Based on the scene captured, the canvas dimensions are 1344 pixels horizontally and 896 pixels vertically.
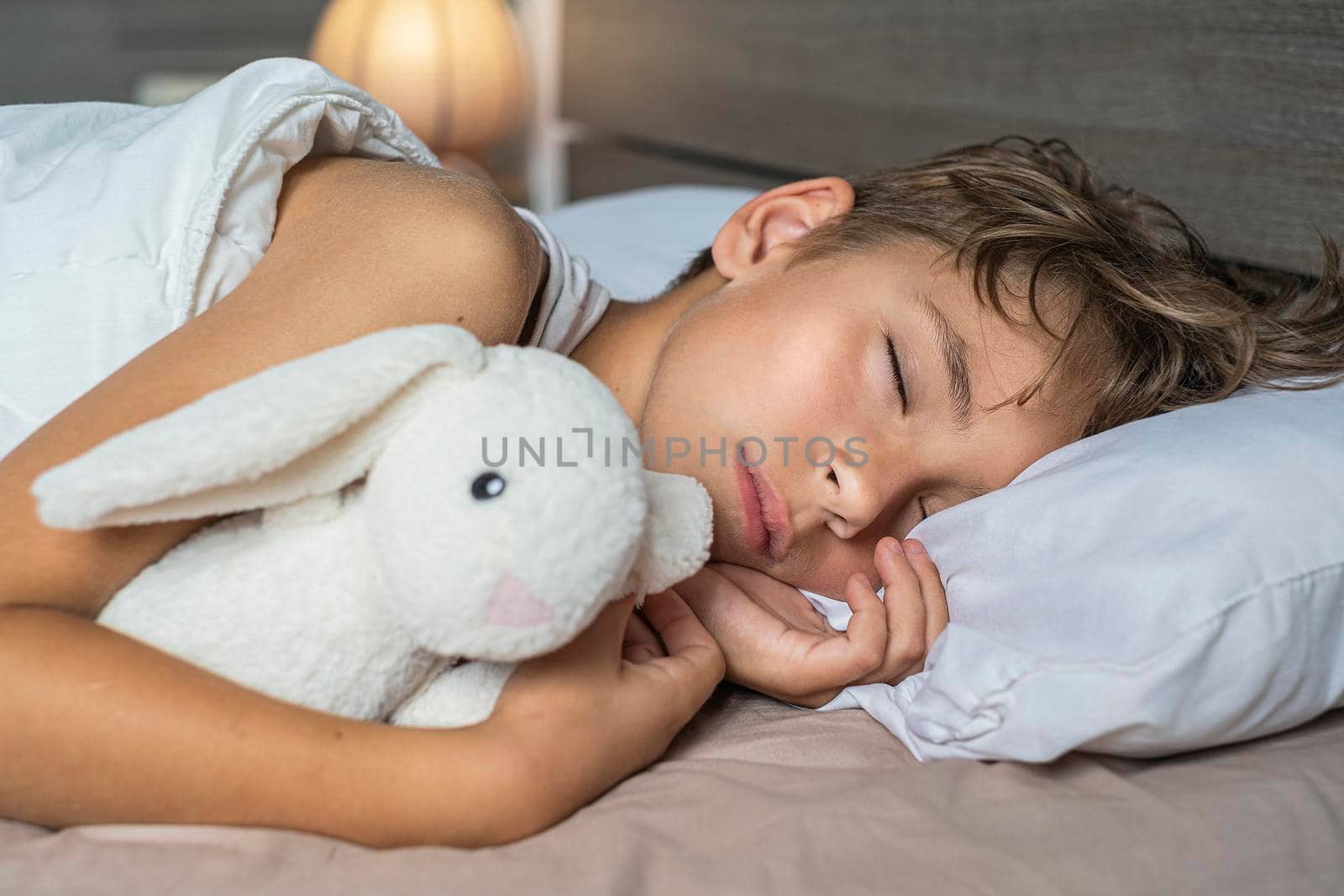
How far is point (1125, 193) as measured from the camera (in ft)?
3.92

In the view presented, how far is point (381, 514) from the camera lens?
0.61m

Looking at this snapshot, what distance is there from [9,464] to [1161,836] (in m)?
0.73

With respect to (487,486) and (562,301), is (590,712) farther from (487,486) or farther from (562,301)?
(562,301)

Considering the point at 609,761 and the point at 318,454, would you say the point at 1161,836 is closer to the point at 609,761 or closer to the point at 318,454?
the point at 609,761

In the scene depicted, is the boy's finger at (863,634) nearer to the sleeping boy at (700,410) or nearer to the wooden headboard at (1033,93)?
the sleeping boy at (700,410)

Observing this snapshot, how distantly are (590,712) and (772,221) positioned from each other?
2.06 ft

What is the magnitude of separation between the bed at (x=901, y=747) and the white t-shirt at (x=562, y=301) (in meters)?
0.30

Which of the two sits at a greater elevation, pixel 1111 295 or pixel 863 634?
pixel 1111 295

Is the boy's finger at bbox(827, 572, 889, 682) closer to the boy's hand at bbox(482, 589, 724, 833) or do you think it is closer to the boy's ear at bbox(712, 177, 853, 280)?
the boy's hand at bbox(482, 589, 724, 833)

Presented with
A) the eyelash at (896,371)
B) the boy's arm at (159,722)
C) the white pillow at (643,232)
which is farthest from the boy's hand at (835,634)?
the white pillow at (643,232)

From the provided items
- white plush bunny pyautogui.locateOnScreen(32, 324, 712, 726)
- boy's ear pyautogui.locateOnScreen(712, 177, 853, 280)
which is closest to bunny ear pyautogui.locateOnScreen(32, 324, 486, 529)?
white plush bunny pyautogui.locateOnScreen(32, 324, 712, 726)

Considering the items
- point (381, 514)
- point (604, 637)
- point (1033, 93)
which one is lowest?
point (604, 637)

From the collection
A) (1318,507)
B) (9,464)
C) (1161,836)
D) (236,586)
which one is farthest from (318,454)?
(1318,507)

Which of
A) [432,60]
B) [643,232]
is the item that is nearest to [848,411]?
[643,232]
